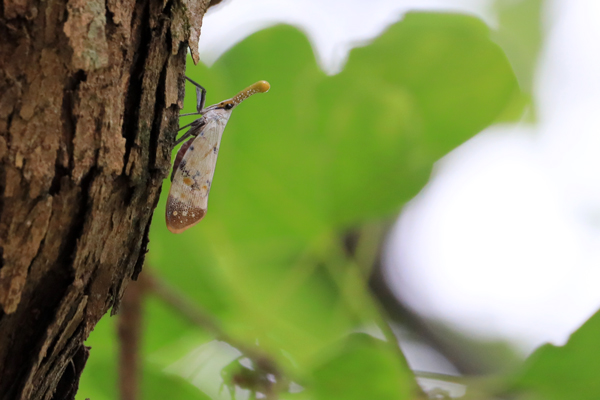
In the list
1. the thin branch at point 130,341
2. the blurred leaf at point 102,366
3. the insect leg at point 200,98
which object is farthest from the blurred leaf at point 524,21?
the blurred leaf at point 102,366

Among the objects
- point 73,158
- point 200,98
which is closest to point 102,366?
point 200,98

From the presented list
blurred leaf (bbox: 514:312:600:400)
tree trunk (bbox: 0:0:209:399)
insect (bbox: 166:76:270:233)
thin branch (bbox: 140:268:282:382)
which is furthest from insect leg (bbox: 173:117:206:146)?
blurred leaf (bbox: 514:312:600:400)

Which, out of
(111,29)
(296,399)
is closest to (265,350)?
(296,399)

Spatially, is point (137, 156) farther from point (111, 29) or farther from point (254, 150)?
point (254, 150)

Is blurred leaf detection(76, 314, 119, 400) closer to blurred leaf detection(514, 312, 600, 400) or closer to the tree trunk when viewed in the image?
the tree trunk

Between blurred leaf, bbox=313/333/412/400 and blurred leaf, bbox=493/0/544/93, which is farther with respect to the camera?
blurred leaf, bbox=493/0/544/93

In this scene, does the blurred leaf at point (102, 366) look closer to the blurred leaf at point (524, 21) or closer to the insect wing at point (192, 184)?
the insect wing at point (192, 184)
